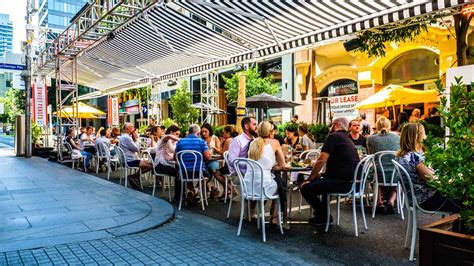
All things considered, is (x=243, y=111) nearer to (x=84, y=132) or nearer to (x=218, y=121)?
(x=84, y=132)

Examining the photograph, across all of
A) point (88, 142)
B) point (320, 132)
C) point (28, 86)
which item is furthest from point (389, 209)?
point (28, 86)

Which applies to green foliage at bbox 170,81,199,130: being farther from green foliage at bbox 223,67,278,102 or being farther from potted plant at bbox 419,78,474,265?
potted plant at bbox 419,78,474,265

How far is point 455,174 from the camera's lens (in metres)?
2.61

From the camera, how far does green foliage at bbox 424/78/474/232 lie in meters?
2.55

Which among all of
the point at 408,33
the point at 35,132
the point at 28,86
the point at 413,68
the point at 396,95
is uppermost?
the point at 408,33

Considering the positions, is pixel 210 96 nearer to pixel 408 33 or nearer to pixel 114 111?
pixel 114 111

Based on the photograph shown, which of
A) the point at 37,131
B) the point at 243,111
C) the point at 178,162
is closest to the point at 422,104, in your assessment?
the point at 243,111

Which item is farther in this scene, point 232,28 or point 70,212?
point 232,28

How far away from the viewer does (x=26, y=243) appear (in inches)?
175

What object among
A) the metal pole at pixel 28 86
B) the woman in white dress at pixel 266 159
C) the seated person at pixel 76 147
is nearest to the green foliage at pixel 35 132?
the metal pole at pixel 28 86

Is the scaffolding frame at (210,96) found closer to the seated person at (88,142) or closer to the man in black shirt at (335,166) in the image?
the seated person at (88,142)

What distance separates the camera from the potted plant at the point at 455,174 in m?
2.54

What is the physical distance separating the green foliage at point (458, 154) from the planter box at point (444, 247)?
112 millimetres

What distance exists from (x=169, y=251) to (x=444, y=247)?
8.98 feet
